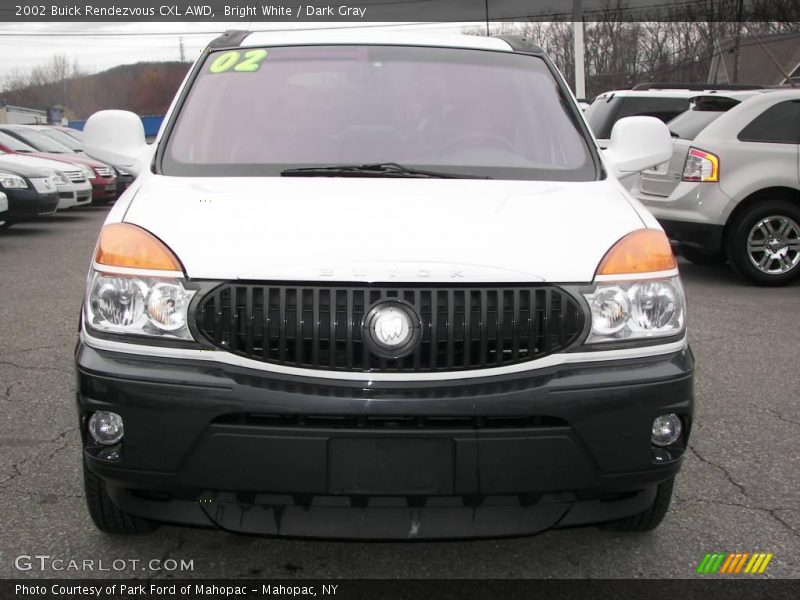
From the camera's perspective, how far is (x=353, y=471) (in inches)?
93.3

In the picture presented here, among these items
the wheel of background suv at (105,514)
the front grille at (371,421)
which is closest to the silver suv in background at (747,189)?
the front grille at (371,421)

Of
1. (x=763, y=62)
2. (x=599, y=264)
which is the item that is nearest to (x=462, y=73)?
(x=599, y=264)

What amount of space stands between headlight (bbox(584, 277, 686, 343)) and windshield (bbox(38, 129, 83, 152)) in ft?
53.5

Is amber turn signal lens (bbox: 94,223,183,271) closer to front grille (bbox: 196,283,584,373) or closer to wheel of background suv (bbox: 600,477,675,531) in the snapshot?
front grille (bbox: 196,283,584,373)

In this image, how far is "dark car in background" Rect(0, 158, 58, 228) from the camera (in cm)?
1169

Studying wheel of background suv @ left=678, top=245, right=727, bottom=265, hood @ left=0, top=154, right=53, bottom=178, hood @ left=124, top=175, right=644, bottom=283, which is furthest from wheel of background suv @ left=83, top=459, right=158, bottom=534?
hood @ left=0, top=154, right=53, bottom=178

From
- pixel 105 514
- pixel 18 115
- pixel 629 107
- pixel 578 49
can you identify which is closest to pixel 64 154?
pixel 629 107

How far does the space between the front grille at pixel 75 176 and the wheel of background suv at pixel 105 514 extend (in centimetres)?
1260

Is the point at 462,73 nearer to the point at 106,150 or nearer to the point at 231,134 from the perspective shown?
the point at 231,134

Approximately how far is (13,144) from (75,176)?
1677 millimetres

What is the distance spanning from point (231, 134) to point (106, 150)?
0.69 metres

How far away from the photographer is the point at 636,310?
2607 millimetres

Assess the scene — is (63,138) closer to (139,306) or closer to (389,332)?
(139,306)

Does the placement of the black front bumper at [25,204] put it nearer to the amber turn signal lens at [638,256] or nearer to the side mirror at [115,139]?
the side mirror at [115,139]
